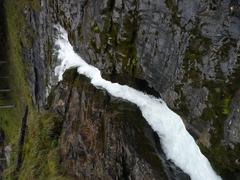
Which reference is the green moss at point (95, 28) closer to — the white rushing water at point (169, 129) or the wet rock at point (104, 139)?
the white rushing water at point (169, 129)

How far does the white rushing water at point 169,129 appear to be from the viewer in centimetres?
859

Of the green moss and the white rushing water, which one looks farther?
the green moss

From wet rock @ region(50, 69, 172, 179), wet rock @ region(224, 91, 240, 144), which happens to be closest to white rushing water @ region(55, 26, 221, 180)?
wet rock @ region(50, 69, 172, 179)

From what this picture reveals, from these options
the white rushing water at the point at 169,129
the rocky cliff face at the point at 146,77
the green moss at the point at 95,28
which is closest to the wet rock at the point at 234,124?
the rocky cliff face at the point at 146,77

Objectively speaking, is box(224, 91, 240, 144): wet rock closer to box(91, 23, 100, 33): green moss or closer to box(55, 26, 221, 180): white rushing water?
box(55, 26, 221, 180): white rushing water

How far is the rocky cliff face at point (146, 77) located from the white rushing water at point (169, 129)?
22 centimetres

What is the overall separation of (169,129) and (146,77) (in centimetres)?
126

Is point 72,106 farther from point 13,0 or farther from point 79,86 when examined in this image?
point 13,0

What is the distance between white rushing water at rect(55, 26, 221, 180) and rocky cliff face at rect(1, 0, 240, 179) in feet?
0.71

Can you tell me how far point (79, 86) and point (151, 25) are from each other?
345 centimetres

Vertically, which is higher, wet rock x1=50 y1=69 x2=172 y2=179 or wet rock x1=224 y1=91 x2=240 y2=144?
wet rock x1=224 y1=91 x2=240 y2=144

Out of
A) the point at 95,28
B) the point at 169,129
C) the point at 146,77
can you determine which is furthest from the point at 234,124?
the point at 95,28

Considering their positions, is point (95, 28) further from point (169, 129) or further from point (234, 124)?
point (234, 124)

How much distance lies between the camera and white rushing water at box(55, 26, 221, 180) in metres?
8.59
